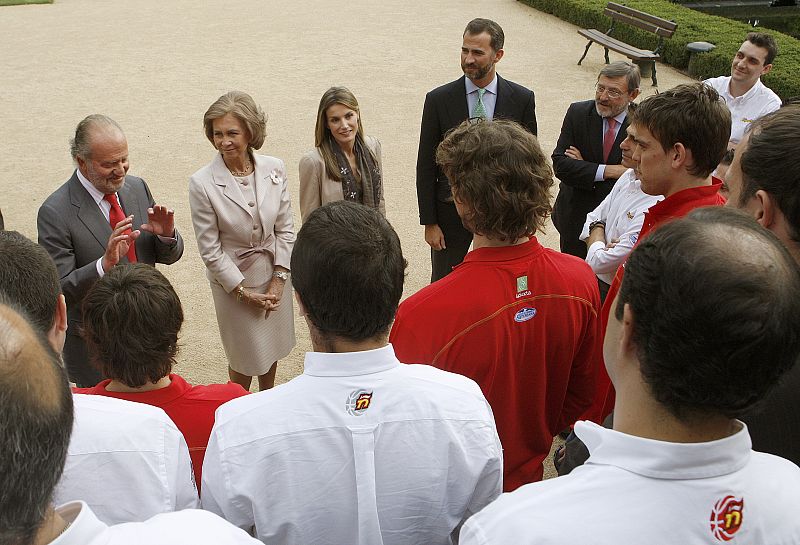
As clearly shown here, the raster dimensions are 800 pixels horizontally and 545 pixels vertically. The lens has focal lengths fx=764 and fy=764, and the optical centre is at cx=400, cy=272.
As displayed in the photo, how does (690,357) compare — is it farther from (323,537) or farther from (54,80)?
(54,80)

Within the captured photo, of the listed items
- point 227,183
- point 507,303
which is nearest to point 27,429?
point 507,303

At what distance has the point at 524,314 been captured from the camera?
311cm

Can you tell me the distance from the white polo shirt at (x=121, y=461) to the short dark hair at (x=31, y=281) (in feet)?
1.55

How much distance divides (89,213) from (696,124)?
3395 millimetres

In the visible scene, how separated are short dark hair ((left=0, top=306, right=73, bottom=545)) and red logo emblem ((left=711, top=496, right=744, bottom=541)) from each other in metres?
1.36

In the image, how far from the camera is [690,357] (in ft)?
5.61

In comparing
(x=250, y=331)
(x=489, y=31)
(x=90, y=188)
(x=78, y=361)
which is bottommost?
(x=250, y=331)

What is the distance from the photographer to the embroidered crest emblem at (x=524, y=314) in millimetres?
3092

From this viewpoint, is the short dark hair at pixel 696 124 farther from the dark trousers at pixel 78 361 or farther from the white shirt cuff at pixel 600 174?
the dark trousers at pixel 78 361

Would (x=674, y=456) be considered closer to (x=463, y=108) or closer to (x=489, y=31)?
(x=463, y=108)

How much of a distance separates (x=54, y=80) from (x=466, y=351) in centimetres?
1319

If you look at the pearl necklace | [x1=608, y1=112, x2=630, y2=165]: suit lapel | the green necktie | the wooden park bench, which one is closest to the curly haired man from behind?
the pearl necklace

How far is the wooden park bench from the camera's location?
13.7m

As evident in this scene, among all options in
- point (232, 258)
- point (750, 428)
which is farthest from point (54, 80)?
point (750, 428)
